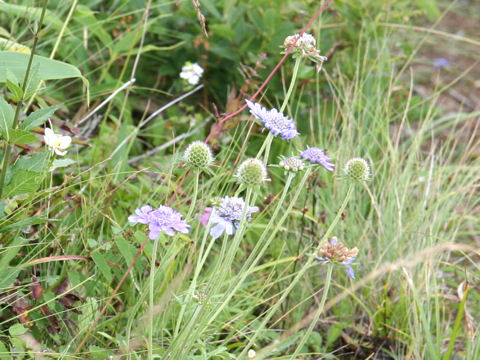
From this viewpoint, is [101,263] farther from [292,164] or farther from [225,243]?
[292,164]

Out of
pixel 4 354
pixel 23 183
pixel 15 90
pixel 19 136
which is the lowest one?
pixel 4 354

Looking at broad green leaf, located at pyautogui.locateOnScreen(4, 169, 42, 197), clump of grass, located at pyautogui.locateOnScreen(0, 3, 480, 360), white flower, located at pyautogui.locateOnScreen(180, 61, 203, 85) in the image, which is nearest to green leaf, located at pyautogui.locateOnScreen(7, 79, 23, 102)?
clump of grass, located at pyautogui.locateOnScreen(0, 3, 480, 360)

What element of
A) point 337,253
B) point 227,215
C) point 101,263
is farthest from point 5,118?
point 337,253

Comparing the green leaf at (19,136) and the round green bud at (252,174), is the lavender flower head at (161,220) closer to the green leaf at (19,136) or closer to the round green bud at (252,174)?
the round green bud at (252,174)

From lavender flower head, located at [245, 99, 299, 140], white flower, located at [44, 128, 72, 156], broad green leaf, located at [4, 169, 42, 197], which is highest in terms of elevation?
lavender flower head, located at [245, 99, 299, 140]

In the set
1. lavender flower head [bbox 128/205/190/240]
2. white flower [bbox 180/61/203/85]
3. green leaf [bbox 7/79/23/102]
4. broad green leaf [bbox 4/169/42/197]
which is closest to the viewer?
lavender flower head [bbox 128/205/190/240]

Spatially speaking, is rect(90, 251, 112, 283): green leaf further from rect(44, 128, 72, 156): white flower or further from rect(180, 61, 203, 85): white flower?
rect(180, 61, 203, 85): white flower

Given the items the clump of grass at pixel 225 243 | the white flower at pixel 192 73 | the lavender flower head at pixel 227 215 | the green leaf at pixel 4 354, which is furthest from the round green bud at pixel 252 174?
the white flower at pixel 192 73
